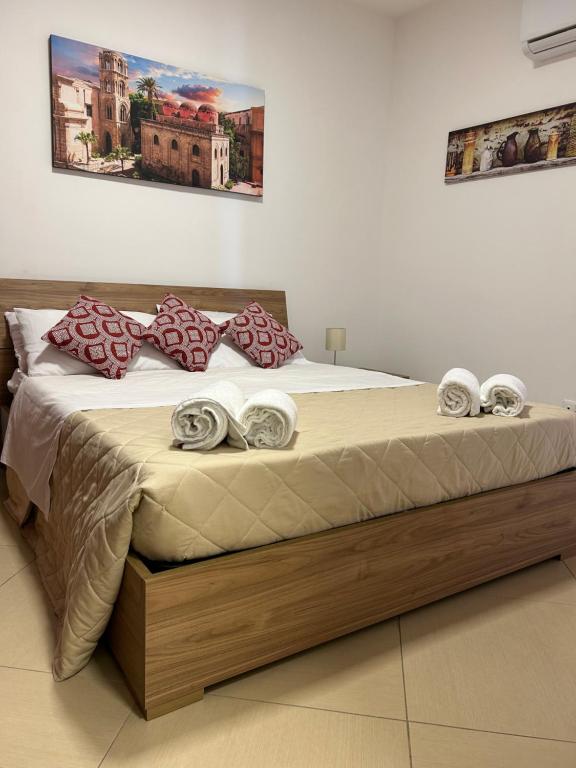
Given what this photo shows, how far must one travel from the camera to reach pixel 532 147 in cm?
353

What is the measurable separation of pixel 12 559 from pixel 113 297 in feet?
5.62

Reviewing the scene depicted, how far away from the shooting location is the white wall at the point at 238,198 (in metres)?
3.15

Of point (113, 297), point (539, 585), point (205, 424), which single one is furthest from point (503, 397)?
point (113, 297)

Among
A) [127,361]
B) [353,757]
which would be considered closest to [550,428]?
[353,757]

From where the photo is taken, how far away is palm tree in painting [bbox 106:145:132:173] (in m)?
3.37

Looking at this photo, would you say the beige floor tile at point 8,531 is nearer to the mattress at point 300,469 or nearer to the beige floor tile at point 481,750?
the mattress at point 300,469

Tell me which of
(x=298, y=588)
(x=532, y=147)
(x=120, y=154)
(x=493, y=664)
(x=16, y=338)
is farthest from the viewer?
(x=532, y=147)

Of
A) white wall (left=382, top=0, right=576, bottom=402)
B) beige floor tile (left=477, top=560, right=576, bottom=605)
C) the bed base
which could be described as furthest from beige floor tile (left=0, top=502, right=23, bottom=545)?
white wall (left=382, top=0, right=576, bottom=402)

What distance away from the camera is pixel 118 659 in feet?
4.91

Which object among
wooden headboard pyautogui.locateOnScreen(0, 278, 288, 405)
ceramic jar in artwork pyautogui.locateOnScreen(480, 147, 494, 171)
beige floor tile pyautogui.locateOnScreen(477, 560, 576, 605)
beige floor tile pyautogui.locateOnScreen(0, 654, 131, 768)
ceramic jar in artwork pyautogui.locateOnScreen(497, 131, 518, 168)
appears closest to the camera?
beige floor tile pyautogui.locateOnScreen(0, 654, 131, 768)

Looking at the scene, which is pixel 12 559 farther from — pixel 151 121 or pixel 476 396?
pixel 151 121

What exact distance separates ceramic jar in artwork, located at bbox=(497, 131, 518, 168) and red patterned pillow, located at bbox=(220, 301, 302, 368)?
1.80m

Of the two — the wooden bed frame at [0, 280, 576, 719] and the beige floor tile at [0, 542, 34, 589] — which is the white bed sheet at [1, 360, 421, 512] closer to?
the beige floor tile at [0, 542, 34, 589]

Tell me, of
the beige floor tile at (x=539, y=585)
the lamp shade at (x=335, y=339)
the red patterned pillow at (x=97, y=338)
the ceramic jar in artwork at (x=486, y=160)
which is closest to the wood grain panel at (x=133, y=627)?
the beige floor tile at (x=539, y=585)
